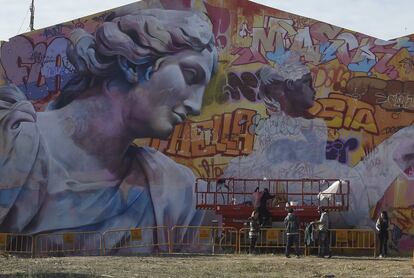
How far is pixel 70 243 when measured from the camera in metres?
32.5

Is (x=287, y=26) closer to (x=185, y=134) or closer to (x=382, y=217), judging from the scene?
(x=185, y=134)

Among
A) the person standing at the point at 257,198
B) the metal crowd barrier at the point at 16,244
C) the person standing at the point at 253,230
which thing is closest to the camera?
the person standing at the point at 253,230

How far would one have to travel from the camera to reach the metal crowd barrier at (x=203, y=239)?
31.1m

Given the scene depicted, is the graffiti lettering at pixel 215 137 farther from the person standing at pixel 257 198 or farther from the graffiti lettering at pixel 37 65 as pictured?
the graffiti lettering at pixel 37 65

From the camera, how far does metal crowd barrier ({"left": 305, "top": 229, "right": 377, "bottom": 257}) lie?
30.4 meters

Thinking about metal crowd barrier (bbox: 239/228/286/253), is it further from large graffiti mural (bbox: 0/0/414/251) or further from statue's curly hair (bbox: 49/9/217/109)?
statue's curly hair (bbox: 49/9/217/109)

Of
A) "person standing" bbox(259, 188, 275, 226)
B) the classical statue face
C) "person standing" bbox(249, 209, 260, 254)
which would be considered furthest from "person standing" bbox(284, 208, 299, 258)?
the classical statue face

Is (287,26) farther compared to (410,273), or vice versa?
(287,26)

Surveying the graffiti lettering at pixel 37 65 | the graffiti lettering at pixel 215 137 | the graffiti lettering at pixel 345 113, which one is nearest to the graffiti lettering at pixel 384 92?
the graffiti lettering at pixel 345 113

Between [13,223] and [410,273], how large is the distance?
1769 cm

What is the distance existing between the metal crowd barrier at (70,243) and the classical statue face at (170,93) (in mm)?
4897

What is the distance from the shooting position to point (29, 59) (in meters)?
34.5

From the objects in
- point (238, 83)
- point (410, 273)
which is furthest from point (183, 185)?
point (410, 273)

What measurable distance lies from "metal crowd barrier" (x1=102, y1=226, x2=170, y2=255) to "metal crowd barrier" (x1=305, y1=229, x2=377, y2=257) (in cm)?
672
